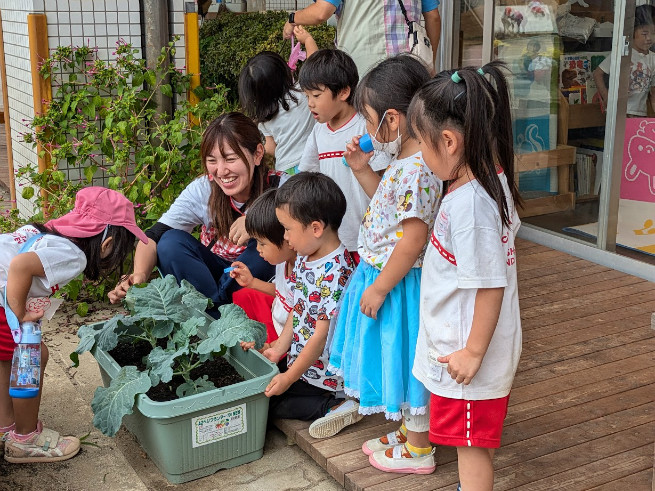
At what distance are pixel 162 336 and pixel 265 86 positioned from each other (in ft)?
4.66

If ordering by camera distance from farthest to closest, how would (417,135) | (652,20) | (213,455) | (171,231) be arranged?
(652,20) < (171,231) < (213,455) < (417,135)

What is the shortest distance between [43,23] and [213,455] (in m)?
2.86

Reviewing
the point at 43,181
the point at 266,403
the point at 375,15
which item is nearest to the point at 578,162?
the point at 375,15

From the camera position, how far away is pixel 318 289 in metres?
2.74

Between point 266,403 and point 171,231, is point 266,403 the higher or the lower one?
the lower one

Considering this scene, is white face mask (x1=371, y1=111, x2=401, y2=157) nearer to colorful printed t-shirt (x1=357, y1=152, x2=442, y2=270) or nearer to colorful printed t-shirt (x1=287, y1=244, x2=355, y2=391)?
colorful printed t-shirt (x1=357, y1=152, x2=442, y2=270)

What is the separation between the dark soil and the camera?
2.88 meters

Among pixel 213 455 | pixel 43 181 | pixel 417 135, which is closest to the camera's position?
pixel 417 135

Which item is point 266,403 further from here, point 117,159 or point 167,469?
point 117,159

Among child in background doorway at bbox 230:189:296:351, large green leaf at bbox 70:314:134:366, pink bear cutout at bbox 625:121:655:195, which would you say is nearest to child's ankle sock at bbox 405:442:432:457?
child in background doorway at bbox 230:189:296:351

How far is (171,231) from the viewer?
3.57 meters

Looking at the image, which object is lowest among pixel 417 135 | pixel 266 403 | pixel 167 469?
pixel 167 469

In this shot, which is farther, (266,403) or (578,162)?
(578,162)

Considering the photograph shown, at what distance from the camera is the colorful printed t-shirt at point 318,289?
2.73 meters
